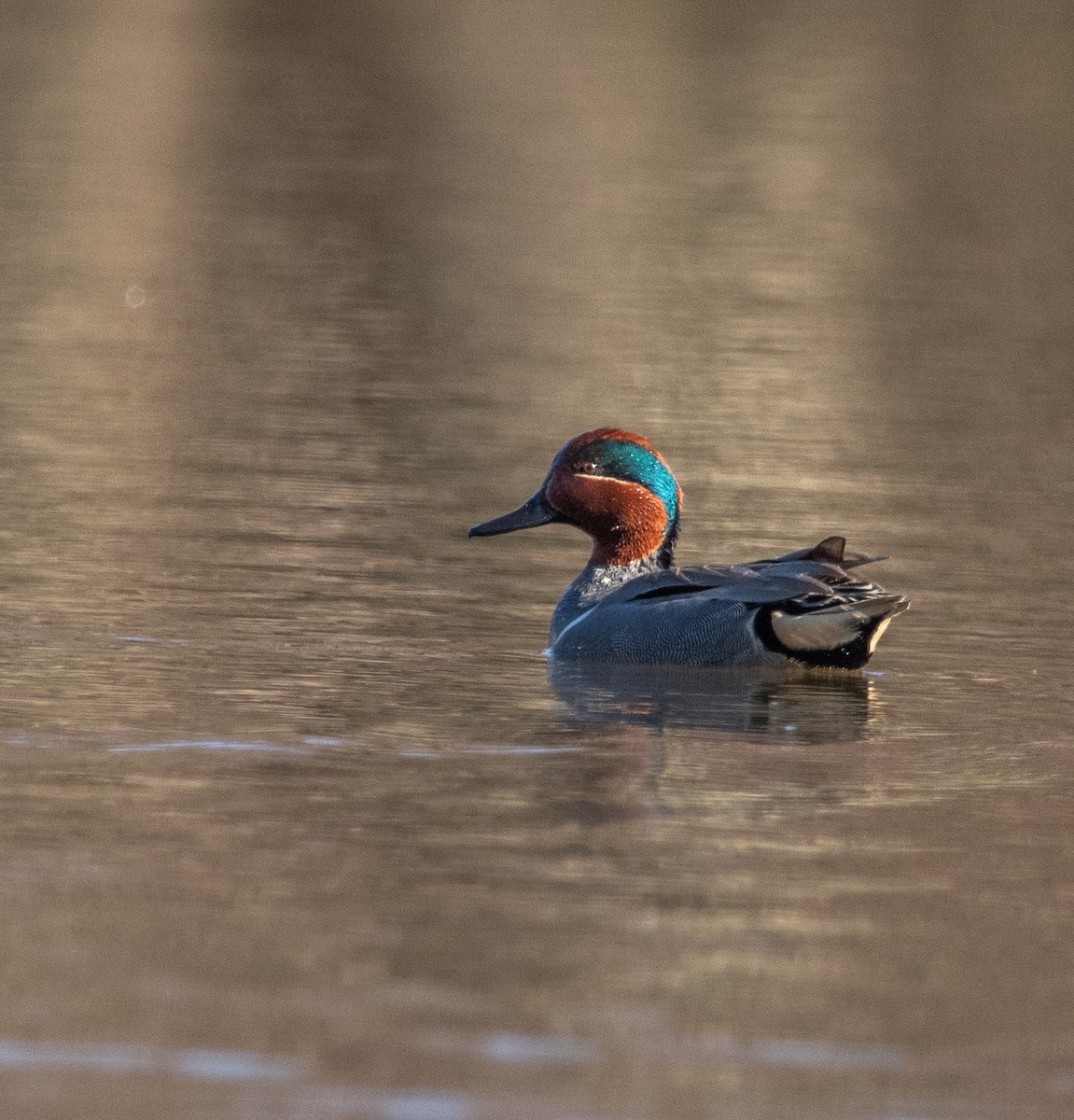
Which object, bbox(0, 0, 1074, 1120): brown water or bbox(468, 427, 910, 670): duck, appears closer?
bbox(0, 0, 1074, 1120): brown water

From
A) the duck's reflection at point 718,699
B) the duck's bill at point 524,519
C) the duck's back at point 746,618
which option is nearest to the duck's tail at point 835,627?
the duck's back at point 746,618

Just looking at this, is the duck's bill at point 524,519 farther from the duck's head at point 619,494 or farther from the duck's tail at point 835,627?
the duck's tail at point 835,627

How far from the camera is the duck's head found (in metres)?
11.2

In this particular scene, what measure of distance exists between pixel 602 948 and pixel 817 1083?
0.95m

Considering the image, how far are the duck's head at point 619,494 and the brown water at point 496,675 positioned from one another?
54 cm

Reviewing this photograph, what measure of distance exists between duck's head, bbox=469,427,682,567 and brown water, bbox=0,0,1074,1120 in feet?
1.76

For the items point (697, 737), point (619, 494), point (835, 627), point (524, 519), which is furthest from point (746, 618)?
point (524, 519)

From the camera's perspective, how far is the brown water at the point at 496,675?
5.84 meters

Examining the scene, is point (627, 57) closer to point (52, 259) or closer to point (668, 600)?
point (52, 259)

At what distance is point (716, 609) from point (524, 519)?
140 cm

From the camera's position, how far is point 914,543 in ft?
42.6

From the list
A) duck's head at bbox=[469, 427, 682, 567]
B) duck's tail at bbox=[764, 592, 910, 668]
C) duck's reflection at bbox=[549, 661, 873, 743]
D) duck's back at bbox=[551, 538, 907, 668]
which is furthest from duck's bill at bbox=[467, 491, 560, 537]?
duck's tail at bbox=[764, 592, 910, 668]

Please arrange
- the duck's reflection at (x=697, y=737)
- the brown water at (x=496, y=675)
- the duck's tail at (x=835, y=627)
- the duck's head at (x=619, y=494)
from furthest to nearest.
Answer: the duck's head at (x=619, y=494)
the duck's tail at (x=835, y=627)
the duck's reflection at (x=697, y=737)
the brown water at (x=496, y=675)

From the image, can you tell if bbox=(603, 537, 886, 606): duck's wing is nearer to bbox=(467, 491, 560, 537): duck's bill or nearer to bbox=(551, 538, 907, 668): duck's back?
bbox=(551, 538, 907, 668): duck's back
